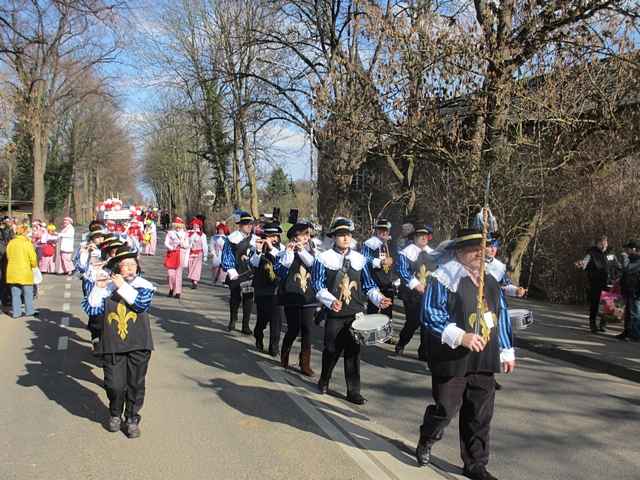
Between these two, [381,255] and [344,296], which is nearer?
[344,296]

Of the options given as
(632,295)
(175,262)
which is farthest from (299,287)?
(175,262)

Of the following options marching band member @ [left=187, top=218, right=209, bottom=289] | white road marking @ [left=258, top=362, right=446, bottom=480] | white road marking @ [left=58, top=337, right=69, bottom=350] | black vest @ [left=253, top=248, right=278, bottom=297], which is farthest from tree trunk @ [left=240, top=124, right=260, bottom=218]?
white road marking @ [left=258, top=362, right=446, bottom=480]

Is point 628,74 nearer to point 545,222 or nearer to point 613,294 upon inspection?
point 613,294

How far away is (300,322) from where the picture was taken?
8.14 metres

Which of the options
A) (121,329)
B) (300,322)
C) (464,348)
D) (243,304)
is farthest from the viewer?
(243,304)

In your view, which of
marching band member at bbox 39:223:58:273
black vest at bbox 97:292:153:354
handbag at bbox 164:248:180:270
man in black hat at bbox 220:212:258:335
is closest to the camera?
black vest at bbox 97:292:153:354

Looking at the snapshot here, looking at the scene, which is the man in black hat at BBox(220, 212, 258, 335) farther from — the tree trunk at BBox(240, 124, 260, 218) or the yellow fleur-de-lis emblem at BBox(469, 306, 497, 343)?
the tree trunk at BBox(240, 124, 260, 218)

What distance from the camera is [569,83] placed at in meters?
12.1

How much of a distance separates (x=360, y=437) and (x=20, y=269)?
8916 mm

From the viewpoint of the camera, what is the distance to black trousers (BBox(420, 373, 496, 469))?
4621 millimetres

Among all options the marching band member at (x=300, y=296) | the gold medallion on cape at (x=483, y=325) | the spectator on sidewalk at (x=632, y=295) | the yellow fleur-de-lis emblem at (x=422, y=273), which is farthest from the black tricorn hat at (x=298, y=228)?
the spectator on sidewalk at (x=632, y=295)

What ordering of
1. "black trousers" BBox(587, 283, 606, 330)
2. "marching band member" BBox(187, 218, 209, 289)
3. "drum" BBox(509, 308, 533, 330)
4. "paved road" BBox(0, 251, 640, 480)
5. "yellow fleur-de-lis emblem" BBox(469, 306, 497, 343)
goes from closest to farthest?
"yellow fleur-de-lis emblem" BBox(469, 306, 497, 343)
"paved road" BBox(0, 251, 640, 480)
"drum" BBox(509, 308, 533, 330)
"black trousers" BBox(587, 283, 606, 330)
"marching band member" BBox(187, 218, 209, 289)

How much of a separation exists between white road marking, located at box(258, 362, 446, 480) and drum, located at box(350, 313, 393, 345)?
2.40ft

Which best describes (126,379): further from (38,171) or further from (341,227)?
(38,171)
